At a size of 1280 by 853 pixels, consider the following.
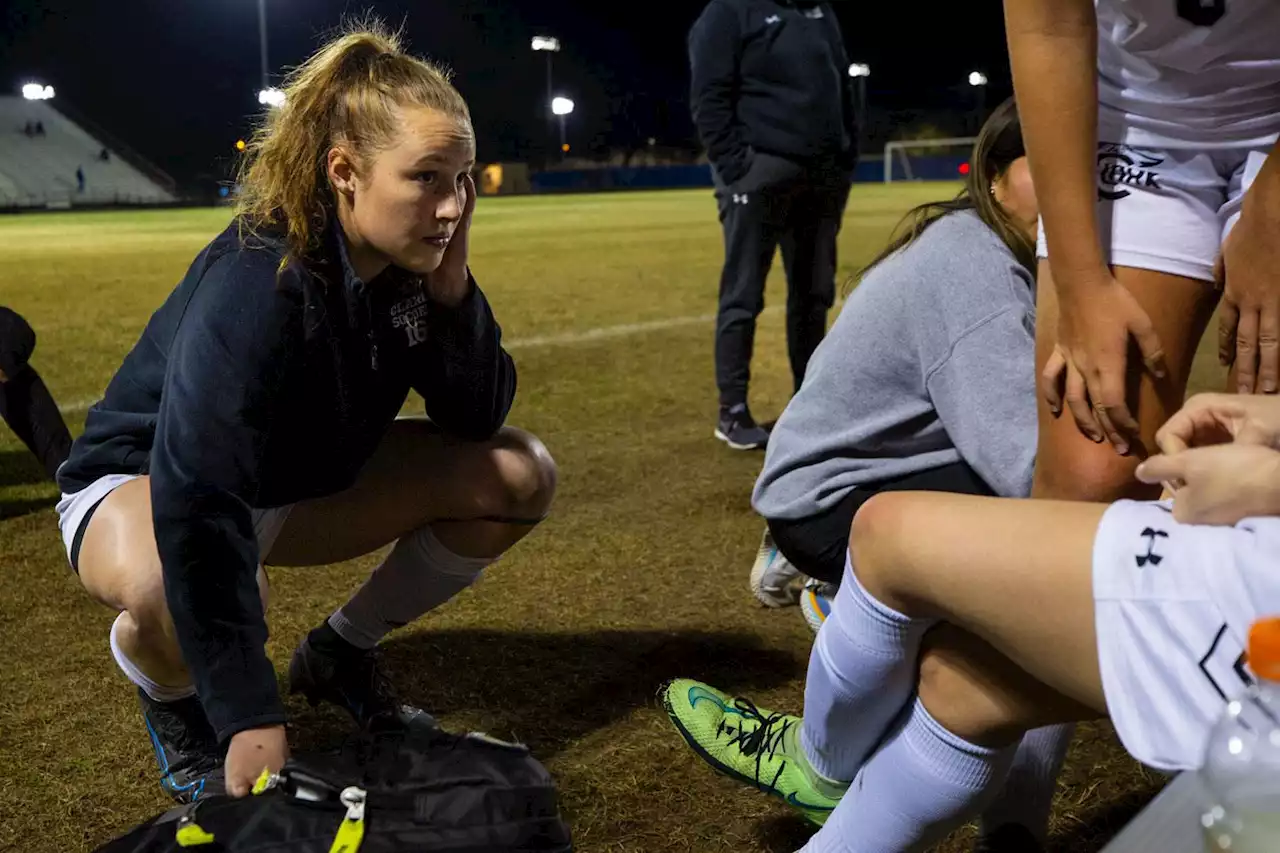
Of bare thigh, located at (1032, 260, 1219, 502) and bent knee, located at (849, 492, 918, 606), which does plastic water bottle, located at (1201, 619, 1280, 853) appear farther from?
bare thigh, located at (1032, 260, 1219, 502)

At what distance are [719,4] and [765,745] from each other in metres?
3.59

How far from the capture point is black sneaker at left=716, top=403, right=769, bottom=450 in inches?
176

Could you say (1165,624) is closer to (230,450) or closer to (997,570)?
(997,570)

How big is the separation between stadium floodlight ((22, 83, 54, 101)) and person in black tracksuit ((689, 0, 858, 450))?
3512cm

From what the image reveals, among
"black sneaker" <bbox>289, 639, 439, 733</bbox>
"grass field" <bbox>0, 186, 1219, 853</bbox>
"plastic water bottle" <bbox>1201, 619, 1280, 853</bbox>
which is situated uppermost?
"plastic water bottle" <bbox>1201, 619, 1280, 853</bbox>

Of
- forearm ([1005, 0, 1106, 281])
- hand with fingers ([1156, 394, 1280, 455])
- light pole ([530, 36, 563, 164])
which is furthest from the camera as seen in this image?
light pole ([530, 36, 563, 164])

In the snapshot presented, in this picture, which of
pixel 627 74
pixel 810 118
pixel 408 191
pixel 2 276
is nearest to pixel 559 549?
pixel 408 191

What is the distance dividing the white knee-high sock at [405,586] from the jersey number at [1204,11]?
1.42 m

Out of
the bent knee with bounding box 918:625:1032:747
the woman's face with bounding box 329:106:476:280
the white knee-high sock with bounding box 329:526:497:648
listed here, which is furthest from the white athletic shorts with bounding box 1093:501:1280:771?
the white knee-high sock with bounding box 329:526:497:648

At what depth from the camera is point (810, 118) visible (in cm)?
473

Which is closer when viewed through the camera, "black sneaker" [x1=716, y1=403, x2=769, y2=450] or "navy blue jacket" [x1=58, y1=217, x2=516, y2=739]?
"navy blue jacket" [x1=58, y1=217, x2=516, y2=739]

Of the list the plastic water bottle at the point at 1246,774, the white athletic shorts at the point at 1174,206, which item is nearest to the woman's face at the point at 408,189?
the white athletic shorts at the point at 1174,206

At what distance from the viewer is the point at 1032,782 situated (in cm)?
171

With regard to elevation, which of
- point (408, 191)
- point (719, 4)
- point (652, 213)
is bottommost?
point (652, 213)
